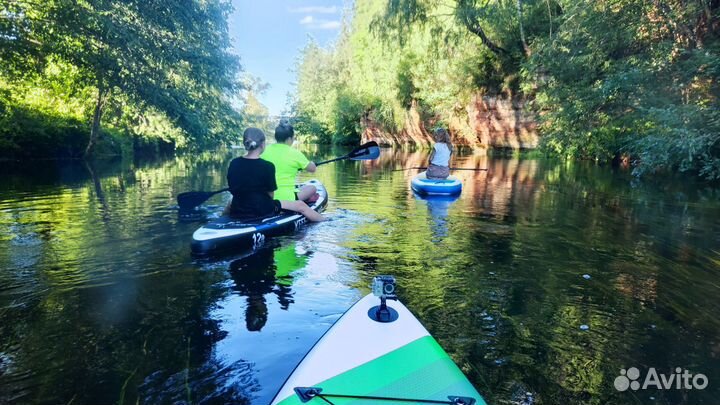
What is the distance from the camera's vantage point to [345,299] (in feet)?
12.7

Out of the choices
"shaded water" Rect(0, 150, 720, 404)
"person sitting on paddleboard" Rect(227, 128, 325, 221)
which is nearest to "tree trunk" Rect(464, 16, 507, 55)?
"shaded water" Rect(0, 150, 720, 404)

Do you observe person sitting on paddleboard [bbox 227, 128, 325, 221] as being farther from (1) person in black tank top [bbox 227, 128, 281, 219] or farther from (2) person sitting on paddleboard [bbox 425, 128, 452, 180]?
(2) person sitting on paddleboard [bbox 425, 128, 452, 180]

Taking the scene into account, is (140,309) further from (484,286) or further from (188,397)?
(484,286)

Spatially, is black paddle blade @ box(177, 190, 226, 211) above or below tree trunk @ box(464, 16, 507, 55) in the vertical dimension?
below

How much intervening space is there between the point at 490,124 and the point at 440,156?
1828cm

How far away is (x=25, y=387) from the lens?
2518mm

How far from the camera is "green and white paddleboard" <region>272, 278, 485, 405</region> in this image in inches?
77.5

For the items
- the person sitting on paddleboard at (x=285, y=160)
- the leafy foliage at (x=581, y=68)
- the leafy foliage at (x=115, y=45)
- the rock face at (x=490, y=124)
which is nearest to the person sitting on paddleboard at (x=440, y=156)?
the leafy foliage at (x=581, y=68)

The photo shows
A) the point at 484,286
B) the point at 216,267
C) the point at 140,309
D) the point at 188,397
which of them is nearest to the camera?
the point at 188,397

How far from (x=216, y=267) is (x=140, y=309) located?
1.18 metres

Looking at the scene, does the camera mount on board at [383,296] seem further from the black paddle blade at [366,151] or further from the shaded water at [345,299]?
the black paddle blade at [366,151]

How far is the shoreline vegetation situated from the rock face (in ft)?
0.38

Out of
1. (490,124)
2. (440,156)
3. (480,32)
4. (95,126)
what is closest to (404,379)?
(440,156)

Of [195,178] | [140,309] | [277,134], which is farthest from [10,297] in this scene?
[195,178]
